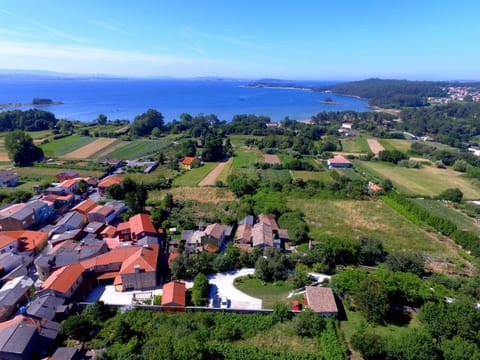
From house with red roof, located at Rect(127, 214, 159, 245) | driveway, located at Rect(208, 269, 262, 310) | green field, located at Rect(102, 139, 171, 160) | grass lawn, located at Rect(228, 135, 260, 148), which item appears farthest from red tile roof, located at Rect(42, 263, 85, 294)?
grass lawn, located at Rect(228, 135, 260, 148)

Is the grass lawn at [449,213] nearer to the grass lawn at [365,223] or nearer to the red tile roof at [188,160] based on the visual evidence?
the grass lawn at [365,223]

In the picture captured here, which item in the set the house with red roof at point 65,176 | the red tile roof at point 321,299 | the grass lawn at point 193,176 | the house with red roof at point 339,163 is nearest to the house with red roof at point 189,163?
the grass lawn at point 193,176

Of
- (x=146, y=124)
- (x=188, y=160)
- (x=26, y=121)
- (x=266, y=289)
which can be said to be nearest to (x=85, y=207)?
Answer: (x=266, y=289)

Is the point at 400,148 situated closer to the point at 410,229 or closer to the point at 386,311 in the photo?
the point at 410,229

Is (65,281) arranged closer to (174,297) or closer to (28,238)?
(174,297)

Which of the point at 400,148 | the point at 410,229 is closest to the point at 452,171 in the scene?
the point at 400,148

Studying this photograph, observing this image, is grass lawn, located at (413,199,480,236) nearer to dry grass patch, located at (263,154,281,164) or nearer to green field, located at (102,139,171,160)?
dry grass patch, located at (263,154,281,164)

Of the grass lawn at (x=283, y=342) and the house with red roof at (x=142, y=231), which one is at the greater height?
the house with red roof at (x=142, y=231)
